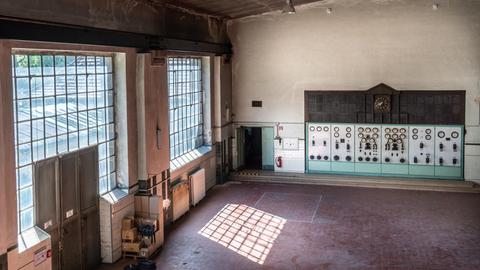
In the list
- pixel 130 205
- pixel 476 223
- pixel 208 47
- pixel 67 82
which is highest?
pixel 208 47

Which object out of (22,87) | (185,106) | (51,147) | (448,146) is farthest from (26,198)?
(448,146)

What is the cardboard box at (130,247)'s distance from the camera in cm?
1108

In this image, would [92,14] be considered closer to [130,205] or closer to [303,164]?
[130,205]

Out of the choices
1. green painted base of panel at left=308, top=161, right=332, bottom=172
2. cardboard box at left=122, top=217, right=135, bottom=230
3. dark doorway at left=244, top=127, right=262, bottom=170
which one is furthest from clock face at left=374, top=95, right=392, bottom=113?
cardboard box at left=122, top=217, right=135, bottom=230

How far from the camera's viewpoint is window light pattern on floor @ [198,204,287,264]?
11.7m

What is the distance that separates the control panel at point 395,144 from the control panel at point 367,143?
0.63ft

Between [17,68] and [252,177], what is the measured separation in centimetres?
1063

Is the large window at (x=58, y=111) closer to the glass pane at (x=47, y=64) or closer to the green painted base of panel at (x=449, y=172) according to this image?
the glass pane at (x=47, y=64)

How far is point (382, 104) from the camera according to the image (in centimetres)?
1706

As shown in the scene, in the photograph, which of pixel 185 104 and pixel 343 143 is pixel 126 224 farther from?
pixel 343 143

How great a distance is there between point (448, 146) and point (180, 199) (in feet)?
27.6

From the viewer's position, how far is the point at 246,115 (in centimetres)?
1852

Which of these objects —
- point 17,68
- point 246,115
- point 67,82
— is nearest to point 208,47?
point 246,115

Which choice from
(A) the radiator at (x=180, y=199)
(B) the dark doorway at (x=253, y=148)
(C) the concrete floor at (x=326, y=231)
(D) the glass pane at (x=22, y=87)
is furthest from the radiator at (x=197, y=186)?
(D) the glass pane at (x=22, y=87)
